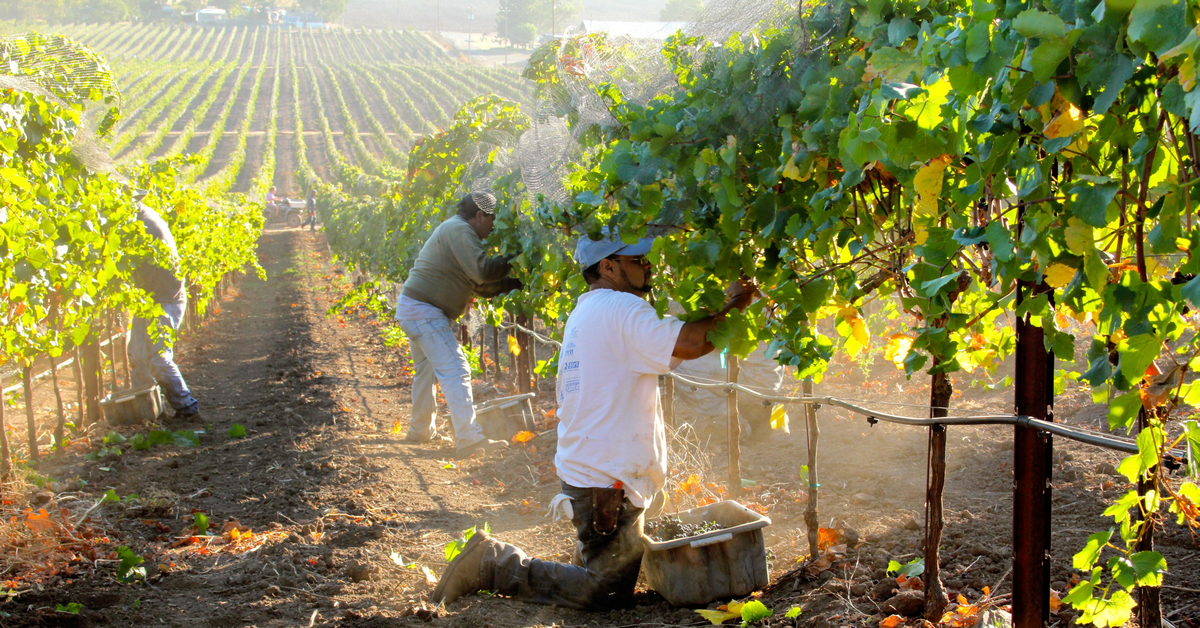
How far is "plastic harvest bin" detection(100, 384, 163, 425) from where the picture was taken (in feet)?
21.9

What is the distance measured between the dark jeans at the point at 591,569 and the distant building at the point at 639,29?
5.25ft

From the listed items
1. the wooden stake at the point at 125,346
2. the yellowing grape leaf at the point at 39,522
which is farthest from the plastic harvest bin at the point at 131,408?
the yellowing grape leaf at the point at 39,522

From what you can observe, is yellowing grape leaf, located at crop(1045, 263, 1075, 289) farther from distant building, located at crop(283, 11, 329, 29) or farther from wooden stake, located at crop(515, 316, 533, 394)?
distant building, located at crop(283, 11, 329, 29)

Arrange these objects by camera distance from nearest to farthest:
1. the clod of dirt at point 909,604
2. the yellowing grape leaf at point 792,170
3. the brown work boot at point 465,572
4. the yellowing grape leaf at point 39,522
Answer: the yellowing grape leaf at point 792,170
the clod of dirt at point 909,604
the brown work boot at point 465,572
the yellowing grape leaf at point 39,522

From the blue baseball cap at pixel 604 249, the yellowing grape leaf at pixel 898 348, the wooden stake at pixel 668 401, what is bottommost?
the wooden stake at pixel 668 401

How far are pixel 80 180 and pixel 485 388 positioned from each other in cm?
404

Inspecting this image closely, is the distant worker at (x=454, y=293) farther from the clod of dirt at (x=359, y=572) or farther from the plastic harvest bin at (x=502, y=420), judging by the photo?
the clod of dirt at (x=359, y=572)

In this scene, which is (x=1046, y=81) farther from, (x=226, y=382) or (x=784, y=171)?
(x=226, y=382)

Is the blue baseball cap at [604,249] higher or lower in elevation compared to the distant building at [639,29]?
lower

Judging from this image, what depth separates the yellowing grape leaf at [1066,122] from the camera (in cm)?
132

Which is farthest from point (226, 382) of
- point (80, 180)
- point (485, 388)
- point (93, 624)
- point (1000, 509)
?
point (1000, 509)

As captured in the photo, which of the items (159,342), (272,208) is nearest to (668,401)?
(159,342)

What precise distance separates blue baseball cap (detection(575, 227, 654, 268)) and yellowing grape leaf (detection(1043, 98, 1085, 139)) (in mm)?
1584

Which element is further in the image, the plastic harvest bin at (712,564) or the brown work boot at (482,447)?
the brown work boot at (482,447)
